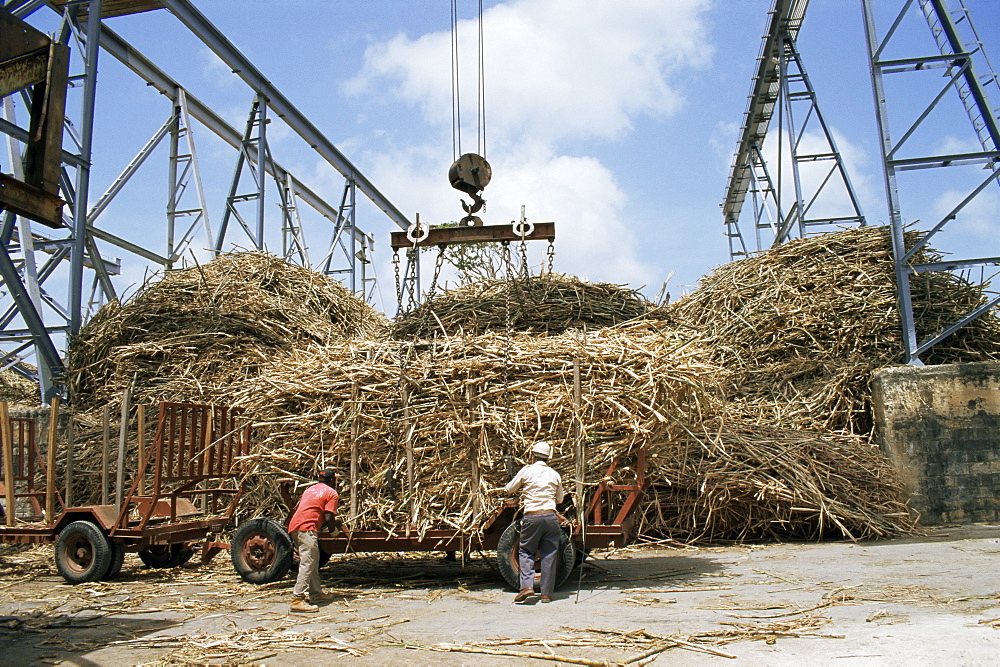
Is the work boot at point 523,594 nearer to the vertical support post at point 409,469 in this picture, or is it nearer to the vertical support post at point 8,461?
the vertical support post at point 409,469

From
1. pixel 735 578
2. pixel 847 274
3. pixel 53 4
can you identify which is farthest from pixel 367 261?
pixel 735 578

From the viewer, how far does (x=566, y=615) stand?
6.44m

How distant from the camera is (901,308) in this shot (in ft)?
42.6

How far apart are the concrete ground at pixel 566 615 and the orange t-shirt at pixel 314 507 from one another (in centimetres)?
75

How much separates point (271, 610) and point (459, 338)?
3.22 meters

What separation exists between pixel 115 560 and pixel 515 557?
4.84 meters

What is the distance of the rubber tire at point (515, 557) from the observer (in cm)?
757

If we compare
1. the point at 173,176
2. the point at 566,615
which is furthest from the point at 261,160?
the point at 566,615

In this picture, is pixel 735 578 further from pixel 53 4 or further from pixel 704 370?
pixel 53 4

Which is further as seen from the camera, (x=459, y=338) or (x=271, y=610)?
(x=459, y=338)

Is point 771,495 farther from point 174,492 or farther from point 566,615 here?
point 174,492

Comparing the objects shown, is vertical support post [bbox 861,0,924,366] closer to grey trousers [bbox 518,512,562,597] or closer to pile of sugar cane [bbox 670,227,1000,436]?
pile of sugar cane [bbox 670,227,1000,436]

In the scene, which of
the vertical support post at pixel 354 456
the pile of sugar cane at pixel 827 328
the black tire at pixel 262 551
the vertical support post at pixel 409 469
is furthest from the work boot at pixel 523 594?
the pile of sugar cane at pixel 827 328

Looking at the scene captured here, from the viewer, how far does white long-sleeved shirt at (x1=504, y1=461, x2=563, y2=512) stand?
7.21 m
